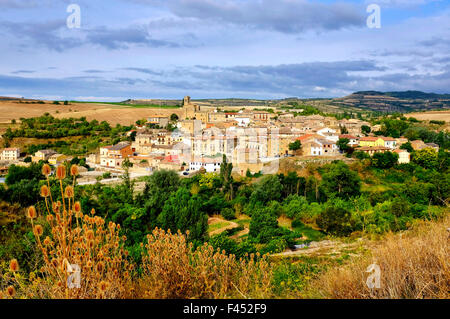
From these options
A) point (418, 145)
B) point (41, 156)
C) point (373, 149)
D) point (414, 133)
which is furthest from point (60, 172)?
point (414, 133)

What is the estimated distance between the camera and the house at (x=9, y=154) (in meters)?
36.1

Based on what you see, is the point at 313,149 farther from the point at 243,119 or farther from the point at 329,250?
the point at 329,250

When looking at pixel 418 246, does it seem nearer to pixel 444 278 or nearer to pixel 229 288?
pixel 444 278

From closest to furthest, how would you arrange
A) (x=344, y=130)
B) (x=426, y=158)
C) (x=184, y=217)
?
(x=184, y=217) → (x=426, y=158) → (x=344, y=130)

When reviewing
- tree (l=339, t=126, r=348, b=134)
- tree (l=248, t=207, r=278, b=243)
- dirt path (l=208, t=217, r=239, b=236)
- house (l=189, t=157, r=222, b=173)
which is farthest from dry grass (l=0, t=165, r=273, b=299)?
tree (l=339, t=126, r=348, b=134)

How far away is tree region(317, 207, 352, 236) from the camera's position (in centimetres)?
1431

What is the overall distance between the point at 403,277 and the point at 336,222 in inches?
516

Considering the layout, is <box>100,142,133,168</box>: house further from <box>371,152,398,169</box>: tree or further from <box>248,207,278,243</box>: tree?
<box>371,152,398,169</box>: tree

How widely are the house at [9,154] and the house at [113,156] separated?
10.2 m

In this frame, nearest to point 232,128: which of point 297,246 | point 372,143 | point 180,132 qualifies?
point 180,132

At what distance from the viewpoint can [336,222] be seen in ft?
48.4

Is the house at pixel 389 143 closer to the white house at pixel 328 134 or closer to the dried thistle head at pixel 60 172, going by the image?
the white house at pixel 328 134

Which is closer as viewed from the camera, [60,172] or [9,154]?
[60,172]
